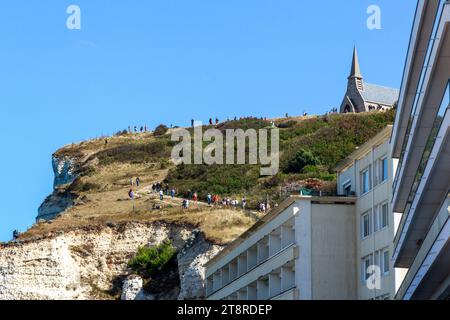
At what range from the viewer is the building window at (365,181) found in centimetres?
4978

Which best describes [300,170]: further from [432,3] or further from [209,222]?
[432,3]

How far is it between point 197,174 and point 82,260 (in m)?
36.2

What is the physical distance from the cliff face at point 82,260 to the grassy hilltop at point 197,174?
1.36 m

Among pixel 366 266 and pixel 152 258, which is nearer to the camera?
pixel 366 266

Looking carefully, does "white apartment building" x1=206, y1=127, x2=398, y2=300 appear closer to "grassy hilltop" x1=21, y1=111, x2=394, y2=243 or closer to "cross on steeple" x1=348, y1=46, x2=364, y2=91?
"grassy hilltop" x1=21, y1=111, x2=394, y2=243

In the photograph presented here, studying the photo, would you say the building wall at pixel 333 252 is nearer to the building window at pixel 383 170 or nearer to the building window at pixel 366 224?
the building window at pixel 366 224

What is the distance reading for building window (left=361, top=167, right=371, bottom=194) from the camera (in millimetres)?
49784

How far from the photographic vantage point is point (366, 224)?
164 ft

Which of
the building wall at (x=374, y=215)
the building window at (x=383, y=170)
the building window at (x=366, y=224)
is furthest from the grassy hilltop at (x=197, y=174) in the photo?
the building window at (x=383, y=170)

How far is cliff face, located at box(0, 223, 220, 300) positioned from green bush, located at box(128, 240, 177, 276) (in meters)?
0.81

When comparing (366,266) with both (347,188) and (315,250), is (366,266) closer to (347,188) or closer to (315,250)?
(315,250)

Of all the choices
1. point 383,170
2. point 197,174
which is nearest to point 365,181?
point 383,170

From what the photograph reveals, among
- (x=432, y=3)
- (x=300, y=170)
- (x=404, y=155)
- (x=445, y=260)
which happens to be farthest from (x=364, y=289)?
(x=300, y=170)

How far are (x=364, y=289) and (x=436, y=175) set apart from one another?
2127 cm
